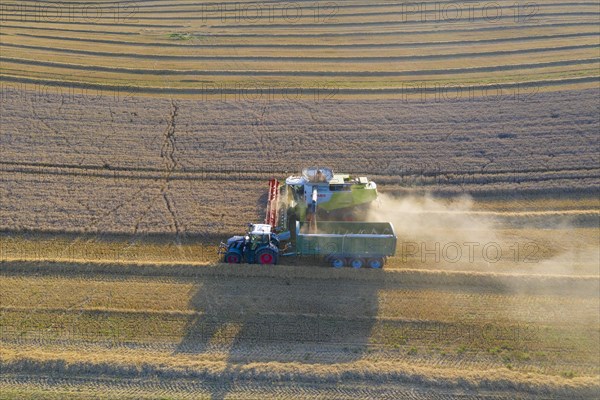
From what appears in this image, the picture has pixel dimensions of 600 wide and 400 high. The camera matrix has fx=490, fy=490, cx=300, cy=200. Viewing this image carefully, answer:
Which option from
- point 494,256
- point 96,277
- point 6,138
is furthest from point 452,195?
point 6,138

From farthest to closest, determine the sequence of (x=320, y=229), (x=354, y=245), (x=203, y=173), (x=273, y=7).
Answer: (x=273, y=7)
(x=203, y=173)
(x=320, y=229)
(x=354, y=245)

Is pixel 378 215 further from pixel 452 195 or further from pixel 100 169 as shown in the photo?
pixel 100 169

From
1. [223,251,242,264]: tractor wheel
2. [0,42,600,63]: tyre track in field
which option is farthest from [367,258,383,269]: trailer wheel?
[0,42,600,63]: tyre track in field

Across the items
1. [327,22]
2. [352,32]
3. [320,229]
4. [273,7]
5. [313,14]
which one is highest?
[273,7]

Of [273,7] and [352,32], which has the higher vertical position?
[273,7]

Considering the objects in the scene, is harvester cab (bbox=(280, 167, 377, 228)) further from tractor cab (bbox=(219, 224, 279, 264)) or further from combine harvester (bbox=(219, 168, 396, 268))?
tractor cab (bbox=(219, 224, 279, 264))

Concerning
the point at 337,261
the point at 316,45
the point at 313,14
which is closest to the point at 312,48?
the point at 316,45

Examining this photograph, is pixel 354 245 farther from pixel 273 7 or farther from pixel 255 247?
pixel 273 7

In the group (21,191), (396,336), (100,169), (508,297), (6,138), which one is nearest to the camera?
(396,336)

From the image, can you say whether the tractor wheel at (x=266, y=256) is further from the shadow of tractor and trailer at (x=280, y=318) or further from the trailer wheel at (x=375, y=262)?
the trailer wheel at (x=375, y=262)
